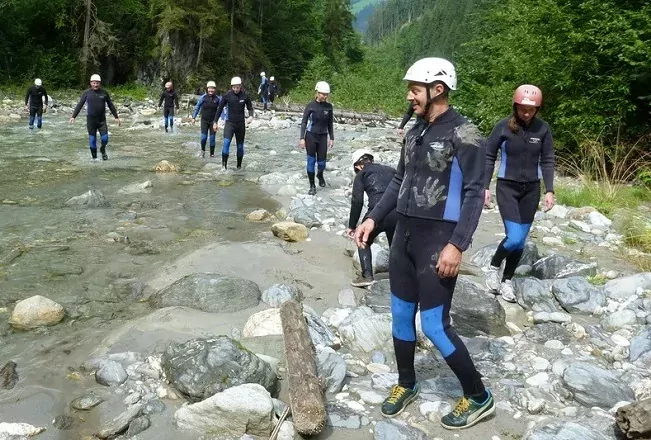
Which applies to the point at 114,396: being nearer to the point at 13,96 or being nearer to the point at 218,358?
the point at 218,358

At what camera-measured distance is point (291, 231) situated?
7.18 metres

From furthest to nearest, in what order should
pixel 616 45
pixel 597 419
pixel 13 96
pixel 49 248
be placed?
pixel 13 96 < pixel 616 45 < pixel 49 248 < pixel 597 419

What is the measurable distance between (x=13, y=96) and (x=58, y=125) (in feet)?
37.5

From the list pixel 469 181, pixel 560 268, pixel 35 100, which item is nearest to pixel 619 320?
pixel 560 268

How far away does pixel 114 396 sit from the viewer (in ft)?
11.7

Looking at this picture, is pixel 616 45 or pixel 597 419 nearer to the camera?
pixel 597 419

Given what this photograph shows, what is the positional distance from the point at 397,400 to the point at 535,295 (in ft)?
7.83

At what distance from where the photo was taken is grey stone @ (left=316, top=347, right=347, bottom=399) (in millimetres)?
3615

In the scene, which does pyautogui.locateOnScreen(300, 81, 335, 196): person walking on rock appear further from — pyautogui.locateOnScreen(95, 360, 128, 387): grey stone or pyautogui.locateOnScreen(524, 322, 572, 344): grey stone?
pyautogui.locateOnScreen(95, 360, 128, 387): grey stone

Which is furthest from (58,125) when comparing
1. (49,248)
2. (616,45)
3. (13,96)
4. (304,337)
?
(304,337)

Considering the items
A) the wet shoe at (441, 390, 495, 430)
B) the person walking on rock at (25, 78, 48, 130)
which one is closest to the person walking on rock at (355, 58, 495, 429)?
the wet shoe at (441, 390, 495, 430)

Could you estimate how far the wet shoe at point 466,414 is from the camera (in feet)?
10.3

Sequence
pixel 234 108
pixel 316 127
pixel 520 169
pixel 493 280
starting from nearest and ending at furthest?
pixel 520 169, pixel 493 280, pixel 316 127, pixel 234 108

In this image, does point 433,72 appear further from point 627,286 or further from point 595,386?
point 627,286
